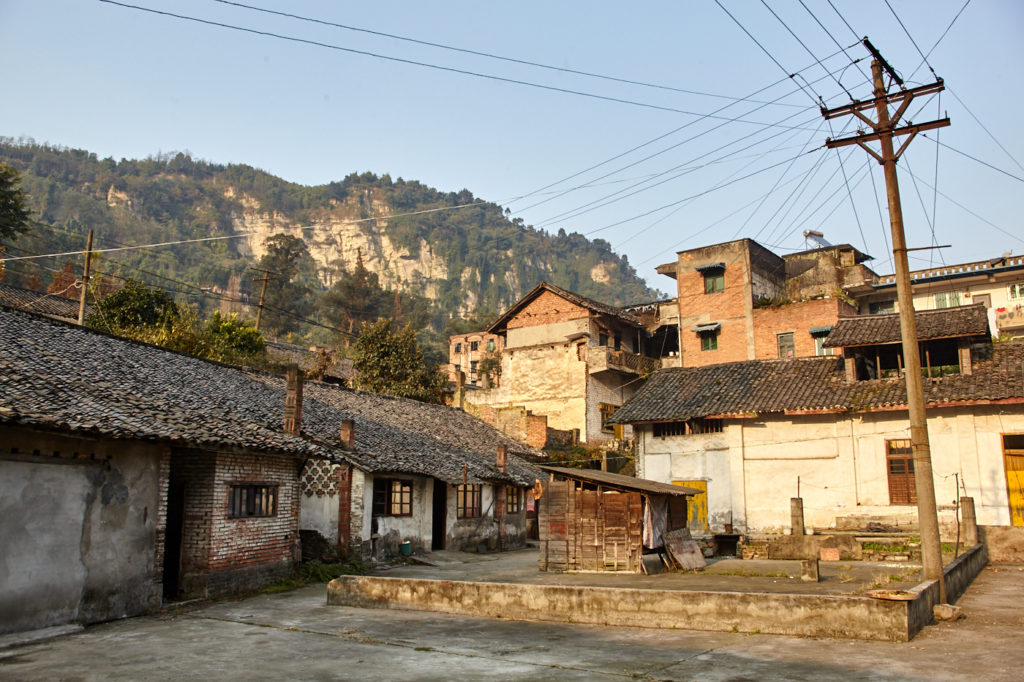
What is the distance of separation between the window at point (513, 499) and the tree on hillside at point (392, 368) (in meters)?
13.3

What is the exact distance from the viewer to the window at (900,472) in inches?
822

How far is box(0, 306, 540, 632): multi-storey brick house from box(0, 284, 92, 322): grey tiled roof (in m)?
20.8

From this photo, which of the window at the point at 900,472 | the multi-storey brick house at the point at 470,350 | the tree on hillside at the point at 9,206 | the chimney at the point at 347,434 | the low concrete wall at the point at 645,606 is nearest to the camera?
the low concrete wall at the point at 645,606

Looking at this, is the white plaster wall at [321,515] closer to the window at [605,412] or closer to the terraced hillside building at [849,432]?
the terraced hillside building at [849,432]

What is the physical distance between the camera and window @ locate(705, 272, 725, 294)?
38188mm

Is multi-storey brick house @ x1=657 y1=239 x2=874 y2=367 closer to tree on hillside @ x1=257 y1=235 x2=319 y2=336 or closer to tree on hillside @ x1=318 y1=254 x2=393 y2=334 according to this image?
tree on hillside @ x1=318 y1=254 x2=393 y2=334

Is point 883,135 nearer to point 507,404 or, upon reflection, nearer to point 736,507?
point 736,507

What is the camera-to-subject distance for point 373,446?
22.4 m

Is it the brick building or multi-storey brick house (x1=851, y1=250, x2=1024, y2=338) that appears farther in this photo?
the brick building

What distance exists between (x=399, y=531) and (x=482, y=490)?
16.3 ft

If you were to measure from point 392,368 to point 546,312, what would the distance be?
944 cm

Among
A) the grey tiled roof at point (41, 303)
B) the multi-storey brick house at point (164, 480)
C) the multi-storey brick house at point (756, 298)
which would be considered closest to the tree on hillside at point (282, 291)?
the grey tiled roof at point (41, 303)

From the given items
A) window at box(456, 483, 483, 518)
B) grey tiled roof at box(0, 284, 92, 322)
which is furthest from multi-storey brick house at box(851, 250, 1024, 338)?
grey tiled roof at box(0, 284, 92, 322)

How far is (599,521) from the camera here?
17.1 m
